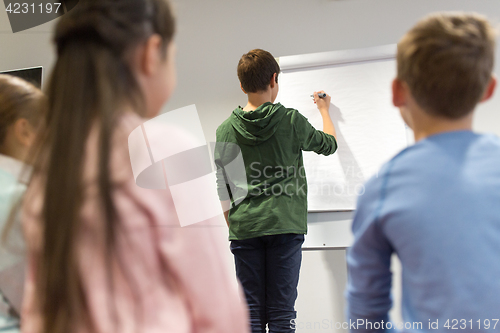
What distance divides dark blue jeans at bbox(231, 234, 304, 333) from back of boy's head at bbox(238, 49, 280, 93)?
0.70 metres

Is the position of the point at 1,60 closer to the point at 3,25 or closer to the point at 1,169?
the point at 3,25

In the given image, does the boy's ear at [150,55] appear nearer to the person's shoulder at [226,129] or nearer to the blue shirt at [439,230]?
the blue shirt at [439,230]

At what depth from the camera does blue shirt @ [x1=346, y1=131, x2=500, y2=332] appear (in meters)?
0.62

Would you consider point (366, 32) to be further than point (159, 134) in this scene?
Yes

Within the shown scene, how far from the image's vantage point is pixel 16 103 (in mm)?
963

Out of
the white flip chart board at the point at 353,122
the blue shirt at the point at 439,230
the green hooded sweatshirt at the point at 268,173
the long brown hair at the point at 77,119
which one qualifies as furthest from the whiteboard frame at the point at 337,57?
the long brown hair at the point at 77,119

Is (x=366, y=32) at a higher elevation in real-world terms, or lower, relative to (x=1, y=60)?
lower

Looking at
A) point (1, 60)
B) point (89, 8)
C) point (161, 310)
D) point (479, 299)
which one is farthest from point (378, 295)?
point (1, 60)

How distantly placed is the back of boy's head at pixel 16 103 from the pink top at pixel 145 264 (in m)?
0.52

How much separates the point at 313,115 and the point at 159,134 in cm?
169

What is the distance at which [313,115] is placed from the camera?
7.09ft

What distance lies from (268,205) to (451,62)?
1.05 meters

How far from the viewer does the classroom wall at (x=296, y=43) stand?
6.88 feet

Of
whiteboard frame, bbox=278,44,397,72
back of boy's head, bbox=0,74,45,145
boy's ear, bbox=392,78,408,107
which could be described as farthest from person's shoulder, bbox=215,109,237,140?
boy's ear, bbox=392,78,408,107
